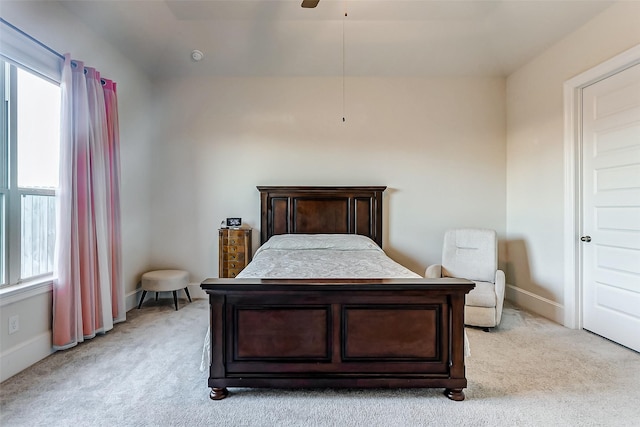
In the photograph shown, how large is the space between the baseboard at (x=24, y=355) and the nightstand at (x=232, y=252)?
1.66 m

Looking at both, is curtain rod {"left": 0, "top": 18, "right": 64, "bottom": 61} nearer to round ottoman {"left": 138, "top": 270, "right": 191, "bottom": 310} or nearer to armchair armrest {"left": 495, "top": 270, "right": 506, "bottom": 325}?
round ottoman {"left": 138, "top": 270, "right": 191, "bottom": 310}

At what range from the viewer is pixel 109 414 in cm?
174

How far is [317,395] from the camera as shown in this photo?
74.7 inches

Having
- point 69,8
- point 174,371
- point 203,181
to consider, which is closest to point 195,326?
point 174,371

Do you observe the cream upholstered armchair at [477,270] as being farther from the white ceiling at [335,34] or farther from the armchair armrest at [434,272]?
the white ceiling at [335,34]

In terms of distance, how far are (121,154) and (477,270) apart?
415 centimetres

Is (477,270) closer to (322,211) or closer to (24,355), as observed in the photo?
(322,211)

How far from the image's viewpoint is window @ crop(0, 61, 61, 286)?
7.36ft

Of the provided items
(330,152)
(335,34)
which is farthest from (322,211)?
(335,34)

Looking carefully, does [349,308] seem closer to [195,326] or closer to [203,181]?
[195,326]

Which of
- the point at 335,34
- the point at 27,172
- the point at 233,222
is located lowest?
the point at 233,222

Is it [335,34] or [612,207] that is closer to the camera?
[612,207]

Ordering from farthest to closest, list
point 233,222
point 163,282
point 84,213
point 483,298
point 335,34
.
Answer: point 233,222 → point 163,282 → point 335,34 → point 483,298 → point 84,213

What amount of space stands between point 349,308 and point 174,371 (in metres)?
1.36
